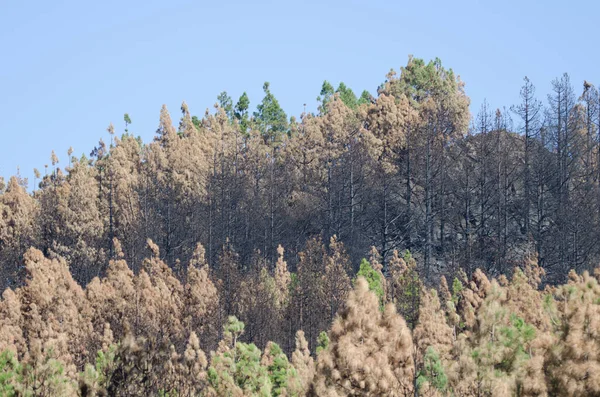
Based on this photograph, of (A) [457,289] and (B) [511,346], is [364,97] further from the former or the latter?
(B) [511,346]

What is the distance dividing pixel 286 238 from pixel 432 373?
124 feet

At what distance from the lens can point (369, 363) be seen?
2111 centimetres

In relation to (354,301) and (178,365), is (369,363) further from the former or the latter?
(178,365)

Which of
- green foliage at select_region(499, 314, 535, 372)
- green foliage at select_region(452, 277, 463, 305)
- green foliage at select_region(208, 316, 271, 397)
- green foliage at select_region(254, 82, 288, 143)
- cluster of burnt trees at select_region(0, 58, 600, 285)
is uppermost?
green foliage at select_region(254, 82, 288, 143)

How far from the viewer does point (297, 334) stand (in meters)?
34.2

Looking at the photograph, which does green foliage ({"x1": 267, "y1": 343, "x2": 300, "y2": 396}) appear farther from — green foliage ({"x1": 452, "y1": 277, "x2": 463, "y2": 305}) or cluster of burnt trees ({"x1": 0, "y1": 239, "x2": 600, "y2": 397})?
green foliage ({"x1": 452, "y1": 277, "x2": 463, "y2": 305})

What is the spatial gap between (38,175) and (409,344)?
188ft

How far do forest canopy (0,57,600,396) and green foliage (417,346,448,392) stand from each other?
10 centimetres

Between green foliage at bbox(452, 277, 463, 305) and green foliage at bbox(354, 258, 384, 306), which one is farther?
green foliage at bbox(354, 258, 384, 306)

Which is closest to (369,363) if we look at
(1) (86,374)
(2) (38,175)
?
(1) (86,374)

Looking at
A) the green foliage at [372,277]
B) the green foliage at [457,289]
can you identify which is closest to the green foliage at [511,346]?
the green foliage at [457,289]

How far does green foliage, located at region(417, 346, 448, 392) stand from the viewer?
2292cm

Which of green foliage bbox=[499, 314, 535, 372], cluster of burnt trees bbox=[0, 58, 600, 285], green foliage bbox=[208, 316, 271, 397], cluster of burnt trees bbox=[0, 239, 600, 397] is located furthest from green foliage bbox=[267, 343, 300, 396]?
cluster of burnt trees bbox=[0, 58, 600, 285]

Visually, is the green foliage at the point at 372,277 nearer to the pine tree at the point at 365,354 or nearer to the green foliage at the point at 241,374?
the green foliage at the point at 241,374
